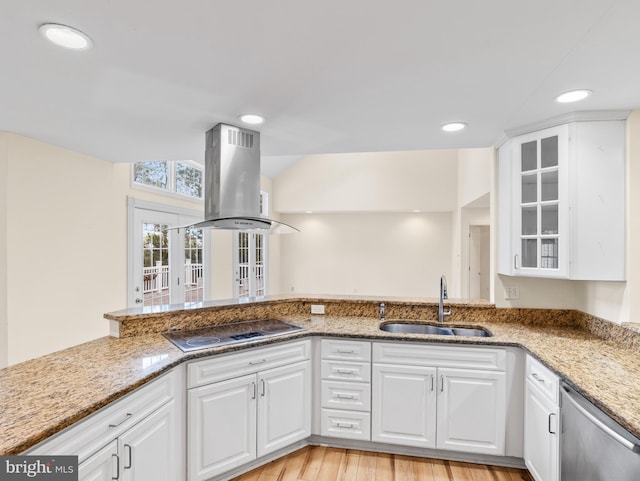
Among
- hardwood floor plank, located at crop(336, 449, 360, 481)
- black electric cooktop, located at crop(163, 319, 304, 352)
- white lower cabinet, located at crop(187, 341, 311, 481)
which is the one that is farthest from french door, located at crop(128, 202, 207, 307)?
hardwood floor plank, located at crop(336, 449, 360, 481)

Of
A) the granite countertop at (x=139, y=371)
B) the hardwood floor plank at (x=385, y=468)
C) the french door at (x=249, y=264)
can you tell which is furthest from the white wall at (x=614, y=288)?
the french door at (x=249, y=264)

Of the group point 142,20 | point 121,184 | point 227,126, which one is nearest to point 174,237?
point 121,184

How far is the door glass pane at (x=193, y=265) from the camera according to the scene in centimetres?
469

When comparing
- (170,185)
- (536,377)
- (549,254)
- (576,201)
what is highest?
(170,185)

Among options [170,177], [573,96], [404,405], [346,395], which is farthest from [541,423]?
[170,177]

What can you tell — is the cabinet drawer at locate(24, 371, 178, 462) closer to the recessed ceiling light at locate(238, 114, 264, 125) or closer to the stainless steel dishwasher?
the recessed ceiling light at locate(238, 114, 264, 125)

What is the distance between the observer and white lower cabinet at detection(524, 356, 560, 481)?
5.67 ft

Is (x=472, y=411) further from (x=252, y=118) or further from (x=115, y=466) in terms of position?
(x=252, y=118)

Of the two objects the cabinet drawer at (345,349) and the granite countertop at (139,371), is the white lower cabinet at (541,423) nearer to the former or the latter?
the granite countertop at (139,371)

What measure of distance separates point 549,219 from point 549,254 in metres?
0.23

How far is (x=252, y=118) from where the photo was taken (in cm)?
222

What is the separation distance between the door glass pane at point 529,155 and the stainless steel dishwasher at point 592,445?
1447mm

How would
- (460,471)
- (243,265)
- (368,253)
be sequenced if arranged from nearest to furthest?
1. (460,471)
2. (243,265)
3. (368,253)

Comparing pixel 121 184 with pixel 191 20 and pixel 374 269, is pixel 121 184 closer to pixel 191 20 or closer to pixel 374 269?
pixel 191 20
